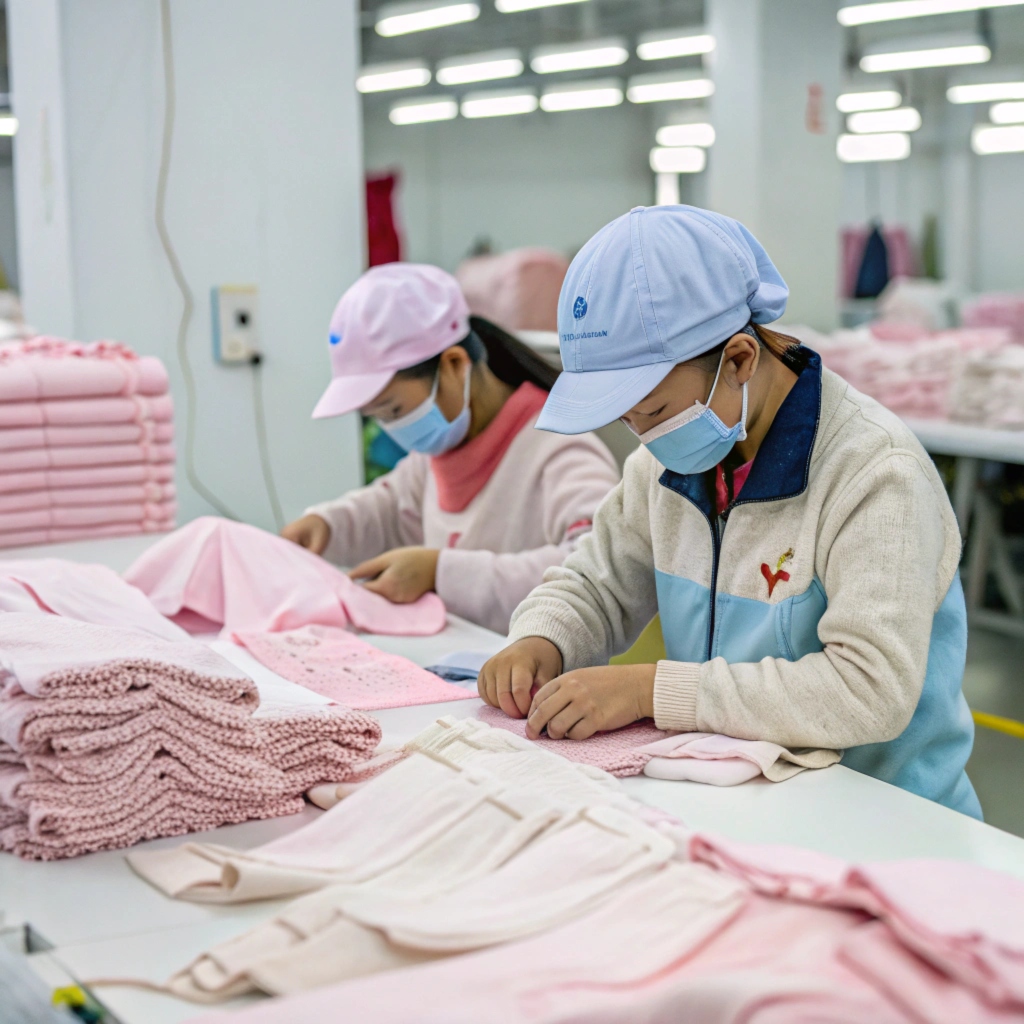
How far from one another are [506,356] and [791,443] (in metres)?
1.10

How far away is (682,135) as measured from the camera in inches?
245

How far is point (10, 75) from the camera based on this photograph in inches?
124

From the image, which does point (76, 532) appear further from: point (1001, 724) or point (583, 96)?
point (583, 96)

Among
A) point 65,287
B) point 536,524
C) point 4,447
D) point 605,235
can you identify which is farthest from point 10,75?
point 605,235

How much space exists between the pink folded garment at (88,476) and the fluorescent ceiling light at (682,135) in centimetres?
397

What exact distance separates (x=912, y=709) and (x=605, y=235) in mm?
594

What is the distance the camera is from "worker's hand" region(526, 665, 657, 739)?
133cm

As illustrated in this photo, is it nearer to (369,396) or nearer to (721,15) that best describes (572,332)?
(369,396)

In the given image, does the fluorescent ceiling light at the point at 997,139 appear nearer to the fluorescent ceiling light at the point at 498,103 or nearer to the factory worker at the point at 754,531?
the fluorescent ceiling light at the point at 498,103

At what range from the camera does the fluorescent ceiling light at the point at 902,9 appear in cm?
494

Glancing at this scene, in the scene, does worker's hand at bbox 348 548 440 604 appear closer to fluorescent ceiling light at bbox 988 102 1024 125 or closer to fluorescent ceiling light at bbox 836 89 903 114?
fluorescent ceiling light at bbox 836 89 903 114

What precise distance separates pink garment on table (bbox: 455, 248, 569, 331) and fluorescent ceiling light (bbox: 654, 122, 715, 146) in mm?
1457

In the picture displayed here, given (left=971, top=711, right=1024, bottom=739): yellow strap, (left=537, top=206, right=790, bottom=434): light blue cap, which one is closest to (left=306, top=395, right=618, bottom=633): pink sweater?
(left=537, top=206, right=790, bottom=434): light blue cap

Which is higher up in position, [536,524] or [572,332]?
[572,332]
